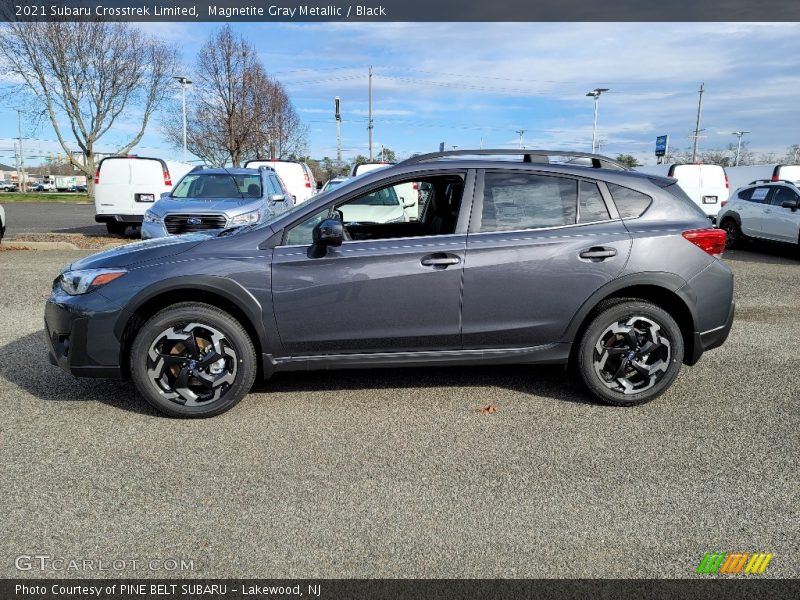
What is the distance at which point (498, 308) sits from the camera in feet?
13.4

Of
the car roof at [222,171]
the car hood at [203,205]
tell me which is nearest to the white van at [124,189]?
the car roof at [222,171]

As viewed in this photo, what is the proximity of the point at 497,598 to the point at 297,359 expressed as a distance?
7.14 ft

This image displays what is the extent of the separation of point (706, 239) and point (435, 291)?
A: 6.57ft

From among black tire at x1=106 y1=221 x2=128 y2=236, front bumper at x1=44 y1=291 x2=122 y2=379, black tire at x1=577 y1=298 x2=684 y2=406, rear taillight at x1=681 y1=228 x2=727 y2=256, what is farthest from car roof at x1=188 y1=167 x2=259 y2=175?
rear taillight at x1=681 y1=228 x2=727 y2=256

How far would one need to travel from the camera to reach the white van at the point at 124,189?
14.6m

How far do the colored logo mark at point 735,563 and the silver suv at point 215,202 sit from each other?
24.1 feet

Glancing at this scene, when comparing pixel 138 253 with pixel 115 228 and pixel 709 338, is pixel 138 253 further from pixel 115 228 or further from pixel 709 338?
pixel 115 228

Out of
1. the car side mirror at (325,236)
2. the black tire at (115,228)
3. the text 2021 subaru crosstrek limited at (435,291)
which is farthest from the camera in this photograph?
the black tire at (115,228)

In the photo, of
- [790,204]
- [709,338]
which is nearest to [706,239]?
[709,338]

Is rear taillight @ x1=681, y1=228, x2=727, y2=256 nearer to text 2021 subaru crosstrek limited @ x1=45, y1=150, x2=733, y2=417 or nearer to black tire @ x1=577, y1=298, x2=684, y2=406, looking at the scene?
text 2021 subaru crosstrek limited @ x1=45, y1=150, x2=733, y2=417

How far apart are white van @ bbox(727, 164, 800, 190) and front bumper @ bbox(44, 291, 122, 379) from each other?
70.3 ft

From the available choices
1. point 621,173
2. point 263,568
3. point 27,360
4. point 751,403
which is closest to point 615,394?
point 751,403

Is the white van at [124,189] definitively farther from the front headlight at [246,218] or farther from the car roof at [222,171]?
the front headlight at [246,218]

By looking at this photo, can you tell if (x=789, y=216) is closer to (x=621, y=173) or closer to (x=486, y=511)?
(x=621, y=173)
